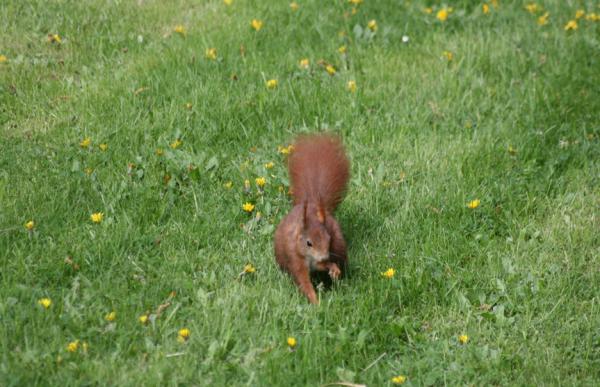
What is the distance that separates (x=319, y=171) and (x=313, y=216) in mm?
337

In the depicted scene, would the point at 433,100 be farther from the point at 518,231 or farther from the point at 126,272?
the point at 126,272

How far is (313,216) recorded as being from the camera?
3805 mm

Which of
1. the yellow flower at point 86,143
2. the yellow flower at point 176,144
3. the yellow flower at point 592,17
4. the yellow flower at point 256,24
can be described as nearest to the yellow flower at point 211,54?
the yellow flower at point 256,24

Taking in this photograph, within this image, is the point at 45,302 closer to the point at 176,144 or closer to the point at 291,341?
the point at 291,341

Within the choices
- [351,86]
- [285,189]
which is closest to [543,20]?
[351,86]

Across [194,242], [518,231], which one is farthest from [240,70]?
[518,231]

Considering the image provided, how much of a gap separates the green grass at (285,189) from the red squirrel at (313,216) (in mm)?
131

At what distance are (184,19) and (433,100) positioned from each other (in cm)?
177

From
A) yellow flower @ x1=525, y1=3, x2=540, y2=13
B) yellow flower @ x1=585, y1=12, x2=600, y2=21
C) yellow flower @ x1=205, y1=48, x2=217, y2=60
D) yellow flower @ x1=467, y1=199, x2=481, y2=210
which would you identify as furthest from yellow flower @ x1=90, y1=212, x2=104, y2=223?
yellow flower @ x1=585, y1=12, x2=600, y2=21

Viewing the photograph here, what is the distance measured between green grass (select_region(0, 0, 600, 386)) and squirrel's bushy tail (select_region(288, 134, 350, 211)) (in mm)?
298

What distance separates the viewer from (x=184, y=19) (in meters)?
6.03

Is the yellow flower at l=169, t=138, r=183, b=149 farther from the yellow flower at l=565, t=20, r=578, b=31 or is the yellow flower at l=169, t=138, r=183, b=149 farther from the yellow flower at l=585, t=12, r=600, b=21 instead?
the yellow flower at l=585, t=12, r=600, b=21

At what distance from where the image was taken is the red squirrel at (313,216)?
377 centimetres

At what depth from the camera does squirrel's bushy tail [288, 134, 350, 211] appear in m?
4.07
